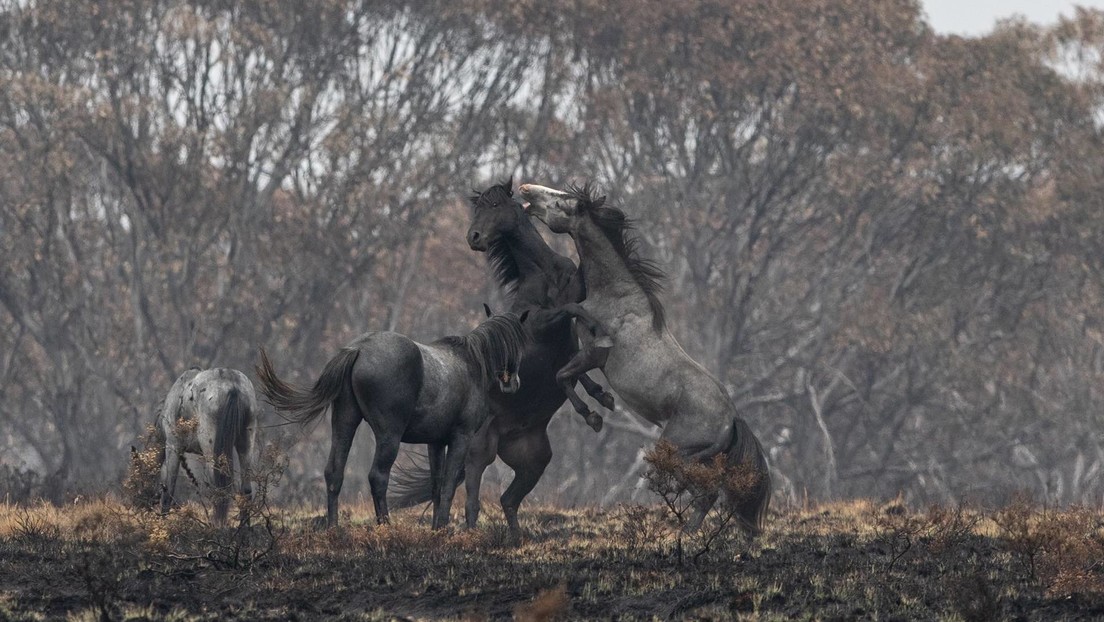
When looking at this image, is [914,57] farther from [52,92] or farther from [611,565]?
[611,565]

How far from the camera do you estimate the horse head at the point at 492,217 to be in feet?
46.1

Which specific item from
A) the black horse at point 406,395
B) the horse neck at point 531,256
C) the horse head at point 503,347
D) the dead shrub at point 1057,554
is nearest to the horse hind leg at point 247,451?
the black horse at point 406,395

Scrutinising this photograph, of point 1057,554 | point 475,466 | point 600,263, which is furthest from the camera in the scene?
point 600,263

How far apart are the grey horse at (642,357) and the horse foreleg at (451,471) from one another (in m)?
1.14

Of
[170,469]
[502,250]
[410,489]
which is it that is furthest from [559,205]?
[170,469]

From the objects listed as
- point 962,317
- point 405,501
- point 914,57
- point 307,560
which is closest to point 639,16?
point 914,57

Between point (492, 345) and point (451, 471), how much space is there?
3.65 ft

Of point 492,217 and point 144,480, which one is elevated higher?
point 492,217

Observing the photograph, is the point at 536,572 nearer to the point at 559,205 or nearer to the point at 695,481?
the point at 695,481

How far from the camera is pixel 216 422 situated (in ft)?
45.6

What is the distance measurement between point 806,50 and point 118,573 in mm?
26833

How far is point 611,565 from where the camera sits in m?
10.9

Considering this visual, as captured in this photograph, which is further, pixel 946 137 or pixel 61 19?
pixel 946 137

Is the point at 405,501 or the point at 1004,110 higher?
the point at 1004,110
